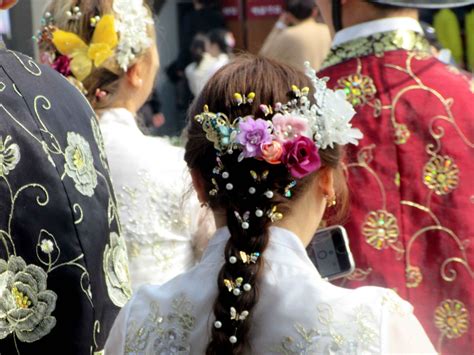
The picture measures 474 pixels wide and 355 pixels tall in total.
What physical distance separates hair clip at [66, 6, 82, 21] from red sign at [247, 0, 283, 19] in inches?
284

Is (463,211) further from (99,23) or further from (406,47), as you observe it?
(99,23)

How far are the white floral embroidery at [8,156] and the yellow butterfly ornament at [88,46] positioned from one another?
1156 millimetres

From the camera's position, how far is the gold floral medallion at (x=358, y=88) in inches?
105

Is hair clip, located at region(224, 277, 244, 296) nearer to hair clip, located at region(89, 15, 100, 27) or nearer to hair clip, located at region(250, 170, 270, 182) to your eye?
hair clip, located at region(250, 170, 270, 182)

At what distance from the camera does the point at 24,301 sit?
74.0 inches

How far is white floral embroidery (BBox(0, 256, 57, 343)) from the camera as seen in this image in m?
1.84

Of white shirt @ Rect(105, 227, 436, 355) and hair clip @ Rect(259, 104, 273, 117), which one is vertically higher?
hair clip @ Rect(259, 104, 273, 117)

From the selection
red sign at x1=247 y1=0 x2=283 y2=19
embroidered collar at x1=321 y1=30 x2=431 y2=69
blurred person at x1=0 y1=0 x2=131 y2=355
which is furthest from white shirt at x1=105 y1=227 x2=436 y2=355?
red sign at x1=247 y1=0 x2=283 y2=19

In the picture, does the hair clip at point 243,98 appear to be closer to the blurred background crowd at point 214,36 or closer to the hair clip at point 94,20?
the hair clip at point 94,20

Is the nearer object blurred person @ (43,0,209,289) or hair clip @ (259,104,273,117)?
hair clip @ (259,104,273,117)

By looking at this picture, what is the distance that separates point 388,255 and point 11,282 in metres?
1.05

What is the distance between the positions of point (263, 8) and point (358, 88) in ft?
25.5

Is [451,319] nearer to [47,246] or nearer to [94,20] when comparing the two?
[47,246]

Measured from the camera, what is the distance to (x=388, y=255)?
2598 mm
